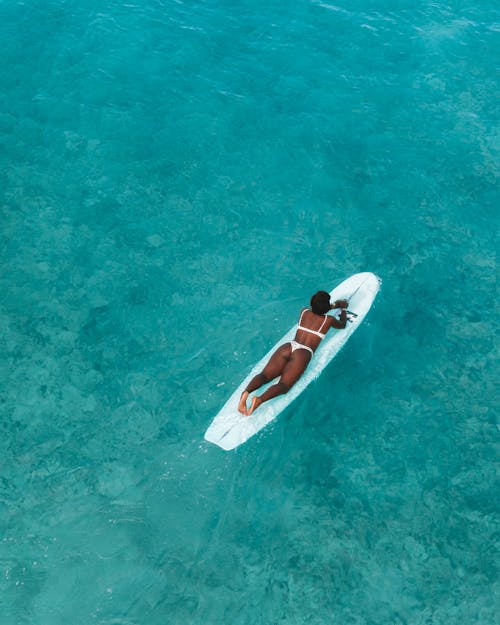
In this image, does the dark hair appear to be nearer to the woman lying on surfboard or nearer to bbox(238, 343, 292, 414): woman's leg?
the woman lying on surfboard

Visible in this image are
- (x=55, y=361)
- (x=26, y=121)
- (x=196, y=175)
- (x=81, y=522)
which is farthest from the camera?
(x=26, y=121)

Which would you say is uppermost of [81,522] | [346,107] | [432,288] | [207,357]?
[346,107]

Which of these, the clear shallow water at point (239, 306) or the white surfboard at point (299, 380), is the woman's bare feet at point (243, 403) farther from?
the clear shallow water at point (239, 306)

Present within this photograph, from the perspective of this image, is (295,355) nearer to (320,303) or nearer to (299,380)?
(299,380)

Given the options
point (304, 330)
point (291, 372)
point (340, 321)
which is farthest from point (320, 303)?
point (291, 372)

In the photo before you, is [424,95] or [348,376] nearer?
→ [348,376]

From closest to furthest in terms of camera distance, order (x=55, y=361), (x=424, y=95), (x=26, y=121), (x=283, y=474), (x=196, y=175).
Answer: (x=283, y=474) → (x=55, y=361) → (x=196, y=175) → (x=26, y=121) → (x=424, y=95)

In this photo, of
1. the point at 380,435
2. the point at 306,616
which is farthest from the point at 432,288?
the point at 306,616

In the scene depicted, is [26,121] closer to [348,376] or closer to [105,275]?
[105,275]
